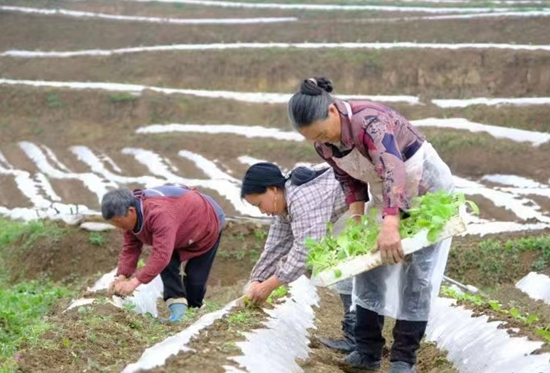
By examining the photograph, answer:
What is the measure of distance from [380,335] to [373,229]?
816 millimetres

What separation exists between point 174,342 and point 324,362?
4.24ft

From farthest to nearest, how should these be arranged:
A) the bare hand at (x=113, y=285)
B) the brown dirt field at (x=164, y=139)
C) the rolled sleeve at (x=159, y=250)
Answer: the brown dirt field at (x=164, y=139)
the bare hand at (x=113, y=285)
the rolled sleeve at (x=159, y=250)

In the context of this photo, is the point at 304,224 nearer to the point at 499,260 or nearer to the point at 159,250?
the point at 159,250

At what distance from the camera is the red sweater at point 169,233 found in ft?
24.3

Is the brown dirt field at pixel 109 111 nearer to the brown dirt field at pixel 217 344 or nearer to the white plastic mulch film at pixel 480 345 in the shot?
the white plastic mulch film at pixel 480 345

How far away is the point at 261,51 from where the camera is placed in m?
32.1

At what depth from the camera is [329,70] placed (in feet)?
101

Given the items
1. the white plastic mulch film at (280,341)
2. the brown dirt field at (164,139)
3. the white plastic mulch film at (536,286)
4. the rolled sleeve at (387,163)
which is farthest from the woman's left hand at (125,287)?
the brown dirt field at (164,139)

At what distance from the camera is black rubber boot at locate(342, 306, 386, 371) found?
5.72 meters

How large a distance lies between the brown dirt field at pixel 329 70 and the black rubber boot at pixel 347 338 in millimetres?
22392

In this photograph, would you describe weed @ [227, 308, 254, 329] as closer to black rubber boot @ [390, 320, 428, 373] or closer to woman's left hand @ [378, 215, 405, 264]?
black rubber boot @ [390, 320, 428, 373]

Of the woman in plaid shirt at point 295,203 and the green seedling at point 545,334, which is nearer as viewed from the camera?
the green seedling at point 545,334

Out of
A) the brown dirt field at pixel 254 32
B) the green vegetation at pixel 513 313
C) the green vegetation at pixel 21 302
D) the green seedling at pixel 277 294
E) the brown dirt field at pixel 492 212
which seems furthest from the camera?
the brown dirt field at pixel 254 32

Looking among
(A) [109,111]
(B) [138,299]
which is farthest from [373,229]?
(A) [109,111]
